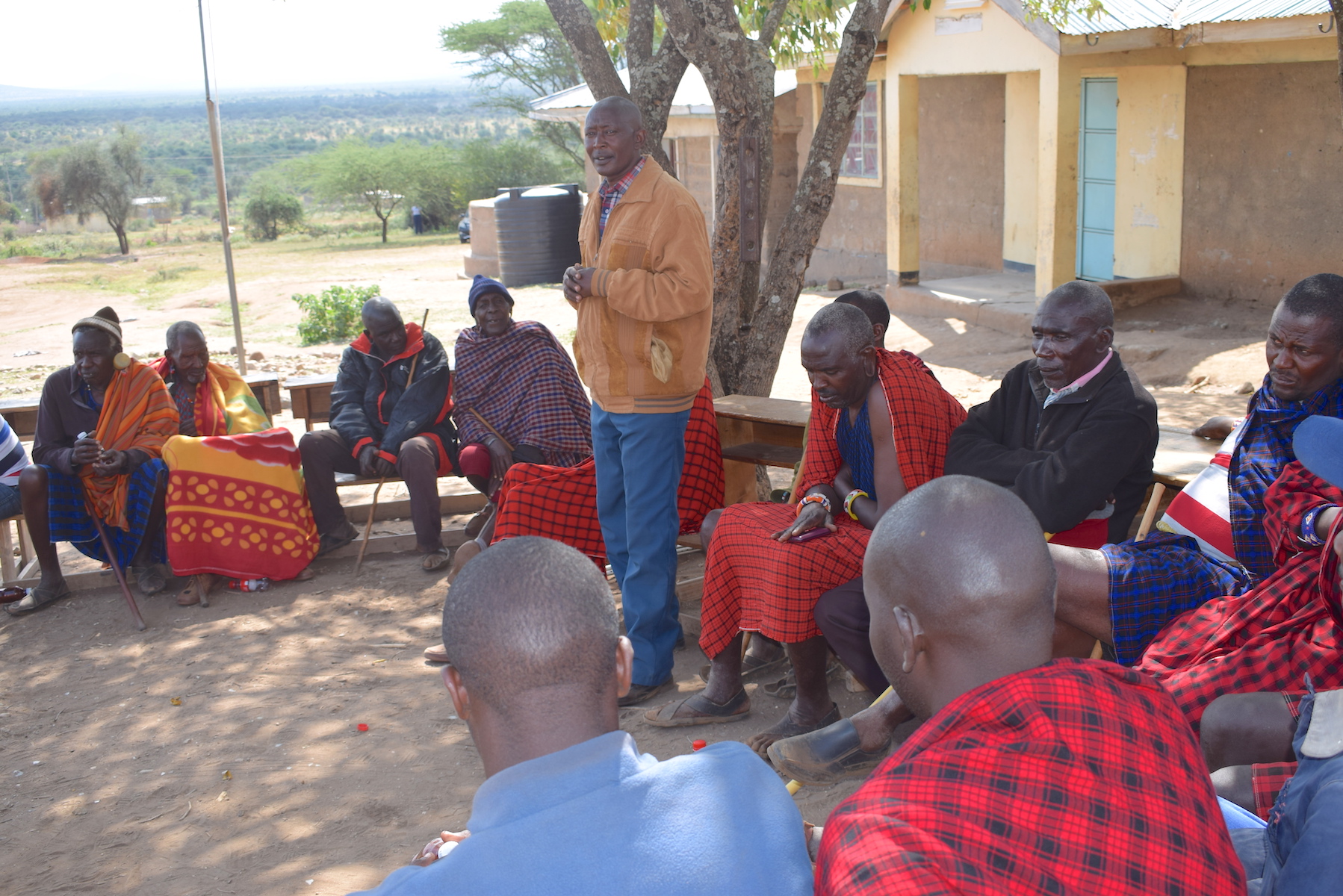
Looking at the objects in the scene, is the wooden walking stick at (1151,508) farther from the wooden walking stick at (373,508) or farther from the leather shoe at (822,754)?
the wooden walking stick at (373,508)

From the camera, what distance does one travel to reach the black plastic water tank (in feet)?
54.2

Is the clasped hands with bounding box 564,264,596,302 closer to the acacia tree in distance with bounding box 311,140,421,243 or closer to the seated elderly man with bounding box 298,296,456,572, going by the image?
the seated elderly man with bounding box 298,296,456,572

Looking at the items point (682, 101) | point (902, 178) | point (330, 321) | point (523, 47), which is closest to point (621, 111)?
point (902, 178)

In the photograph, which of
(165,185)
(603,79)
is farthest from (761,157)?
(165,185)

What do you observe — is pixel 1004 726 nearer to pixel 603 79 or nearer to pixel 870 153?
pixel 603 79

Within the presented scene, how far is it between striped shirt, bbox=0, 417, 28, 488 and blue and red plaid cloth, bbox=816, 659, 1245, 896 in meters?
5.18

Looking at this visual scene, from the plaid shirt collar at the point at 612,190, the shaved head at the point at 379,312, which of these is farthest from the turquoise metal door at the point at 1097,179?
the plaid shirt collar at the point at 612,190

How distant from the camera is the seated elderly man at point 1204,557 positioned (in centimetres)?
288

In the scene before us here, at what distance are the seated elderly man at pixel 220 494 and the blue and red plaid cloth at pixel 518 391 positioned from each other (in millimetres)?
894

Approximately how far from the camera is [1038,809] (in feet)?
4.37

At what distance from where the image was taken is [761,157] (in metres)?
5.31

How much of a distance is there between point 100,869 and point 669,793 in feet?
8.44

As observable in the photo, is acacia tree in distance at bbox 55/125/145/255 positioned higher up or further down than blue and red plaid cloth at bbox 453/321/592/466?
higher up

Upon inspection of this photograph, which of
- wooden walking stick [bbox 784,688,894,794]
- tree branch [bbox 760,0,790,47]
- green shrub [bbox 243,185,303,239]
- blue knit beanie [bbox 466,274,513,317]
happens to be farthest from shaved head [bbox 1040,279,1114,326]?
green shrub [bbox 243,185,303,239]
